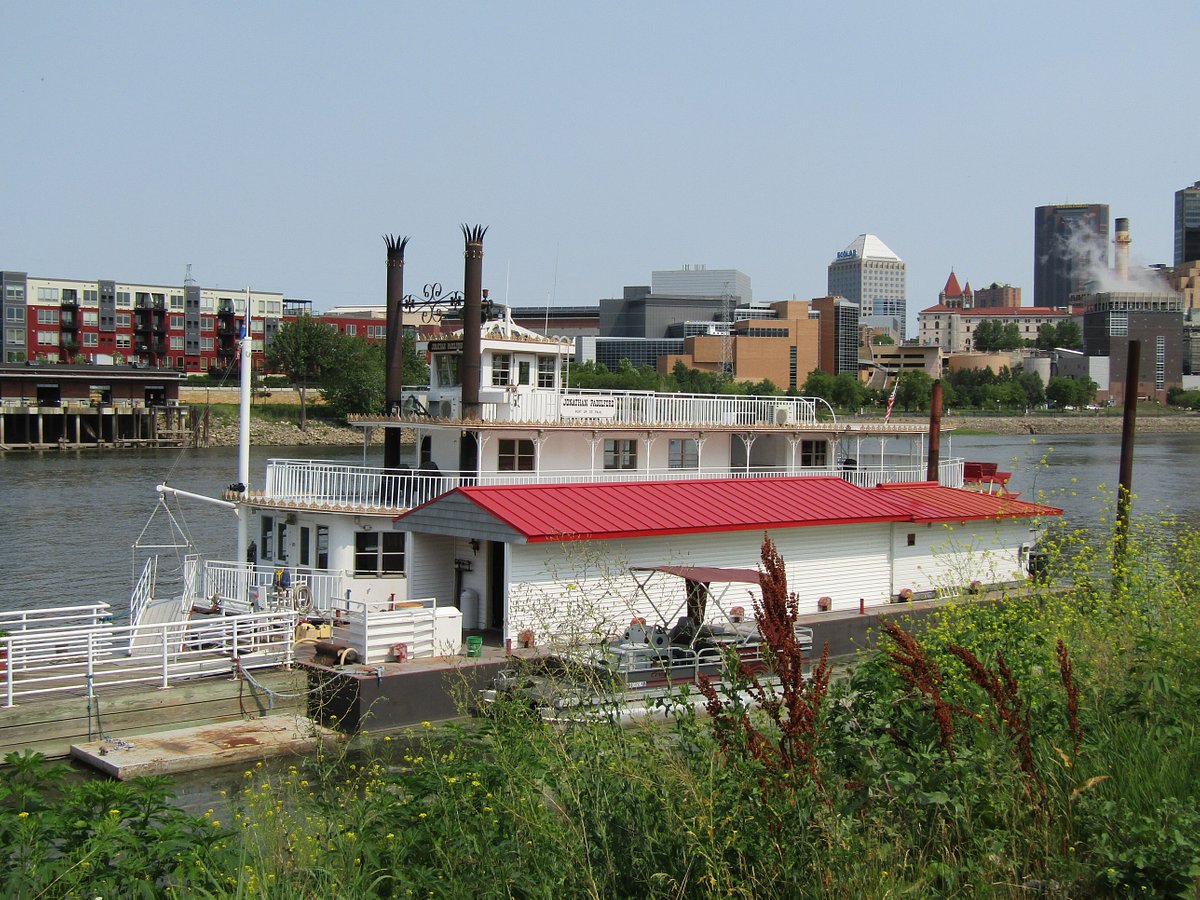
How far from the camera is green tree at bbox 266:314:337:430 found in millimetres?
105875

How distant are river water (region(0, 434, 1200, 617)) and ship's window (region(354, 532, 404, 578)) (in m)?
9.49

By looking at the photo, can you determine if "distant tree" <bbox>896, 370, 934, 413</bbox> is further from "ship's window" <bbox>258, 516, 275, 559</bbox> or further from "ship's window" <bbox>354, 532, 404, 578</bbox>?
"ship's window" <bbox>354, 532, 404, 578</bbox>

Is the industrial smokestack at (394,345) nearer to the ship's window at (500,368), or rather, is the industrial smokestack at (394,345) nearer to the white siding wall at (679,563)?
the ship's window at (500,368)

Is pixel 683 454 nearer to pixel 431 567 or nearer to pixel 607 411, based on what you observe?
pixel 607 411

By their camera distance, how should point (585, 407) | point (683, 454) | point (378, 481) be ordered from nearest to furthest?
point (378, 481) → point (585, 407) → point (683, 454)

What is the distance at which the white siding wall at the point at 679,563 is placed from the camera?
20814 millimetres

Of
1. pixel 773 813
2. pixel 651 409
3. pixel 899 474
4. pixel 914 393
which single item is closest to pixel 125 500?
pixel 651 409

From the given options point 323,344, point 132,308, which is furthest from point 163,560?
point 132,308

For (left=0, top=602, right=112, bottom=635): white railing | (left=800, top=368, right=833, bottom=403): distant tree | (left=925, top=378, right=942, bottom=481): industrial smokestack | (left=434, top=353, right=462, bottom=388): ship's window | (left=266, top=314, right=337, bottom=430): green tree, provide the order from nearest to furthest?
(left=0, top=602, right=112, bottom=635): white railing, (left=434, top=353, right=462, bottom=388): ship's window, (left=925, top=378, right=942, bottom=481): industrial smokestack, (left=266, top=314, right=337, bottom=430): green tree, (left=800, top=368, right=833, bottom=403): distant tree

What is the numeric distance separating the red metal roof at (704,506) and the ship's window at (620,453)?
2802 mm

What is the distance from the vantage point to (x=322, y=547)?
24672 millimetres

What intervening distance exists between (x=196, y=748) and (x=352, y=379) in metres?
86.0

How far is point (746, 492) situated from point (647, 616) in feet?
15.6

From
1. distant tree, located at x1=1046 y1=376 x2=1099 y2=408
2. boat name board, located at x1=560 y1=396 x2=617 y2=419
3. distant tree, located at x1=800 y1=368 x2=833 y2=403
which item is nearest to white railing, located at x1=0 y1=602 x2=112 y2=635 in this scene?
boat name board, located at x1=560 y1=396 x2=617 y2=419
